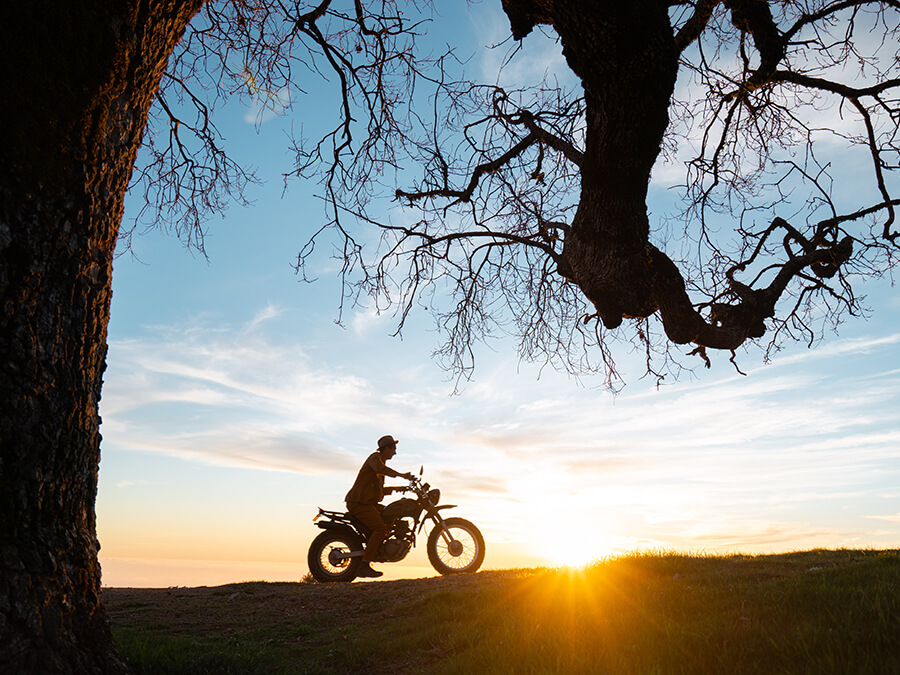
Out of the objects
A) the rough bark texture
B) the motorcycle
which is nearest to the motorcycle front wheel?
the motorcycle

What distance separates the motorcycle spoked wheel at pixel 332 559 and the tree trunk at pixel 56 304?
5.97m

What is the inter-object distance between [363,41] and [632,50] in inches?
119

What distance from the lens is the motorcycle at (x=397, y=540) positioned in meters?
9.33

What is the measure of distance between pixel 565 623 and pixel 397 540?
493 centimetres

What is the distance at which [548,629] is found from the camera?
4.70 m

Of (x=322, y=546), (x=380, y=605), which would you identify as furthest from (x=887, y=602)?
(x=322, y=546)

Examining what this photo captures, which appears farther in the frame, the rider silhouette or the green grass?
the rider silhouette

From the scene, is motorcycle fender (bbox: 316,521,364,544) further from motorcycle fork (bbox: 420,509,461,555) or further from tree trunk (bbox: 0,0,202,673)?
tree trunk (bbox: 0,0,202,673)

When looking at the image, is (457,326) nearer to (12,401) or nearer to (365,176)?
(365,176)

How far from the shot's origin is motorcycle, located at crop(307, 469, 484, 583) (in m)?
9.33

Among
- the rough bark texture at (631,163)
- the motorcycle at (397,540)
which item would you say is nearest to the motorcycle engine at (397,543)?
the motorcycle at (397,540)

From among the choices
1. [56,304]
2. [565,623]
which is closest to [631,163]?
[565,623]

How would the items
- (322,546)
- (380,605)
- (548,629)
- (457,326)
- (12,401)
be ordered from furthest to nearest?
1. (322,546)
2. (457,326)
3. (380,605)
4. (548,629)
5. (12,401)

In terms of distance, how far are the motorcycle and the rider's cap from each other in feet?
2.11
